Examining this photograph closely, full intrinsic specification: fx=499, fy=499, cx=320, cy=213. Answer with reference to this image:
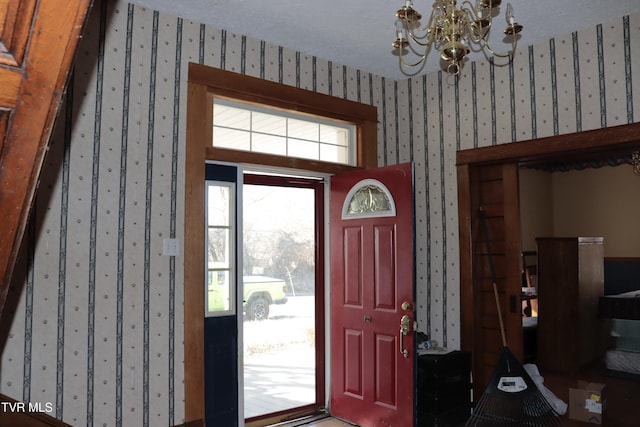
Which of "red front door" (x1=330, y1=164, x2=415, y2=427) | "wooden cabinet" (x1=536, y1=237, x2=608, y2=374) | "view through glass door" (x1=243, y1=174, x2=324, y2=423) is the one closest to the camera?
"red front door" (x1=330, y1=164, x2=415, y2=427)

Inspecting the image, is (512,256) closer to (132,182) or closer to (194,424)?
(194,424)

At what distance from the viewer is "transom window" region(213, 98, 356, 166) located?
374 centimetres

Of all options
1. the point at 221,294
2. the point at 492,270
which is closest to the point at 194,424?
the point at 221,294

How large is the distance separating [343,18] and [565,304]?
4087mm

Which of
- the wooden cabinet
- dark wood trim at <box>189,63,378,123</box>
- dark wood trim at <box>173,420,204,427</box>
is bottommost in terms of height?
dark wood trim at <box>173,420,204,427</box>

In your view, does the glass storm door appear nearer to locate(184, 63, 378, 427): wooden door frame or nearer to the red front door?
locate(184, 63, 378, 427): wooden door frame

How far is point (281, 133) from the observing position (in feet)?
13.3

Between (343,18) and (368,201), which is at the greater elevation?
(343,18)

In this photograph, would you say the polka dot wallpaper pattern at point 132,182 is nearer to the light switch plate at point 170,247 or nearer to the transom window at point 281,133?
the light switch plate at point 170,247

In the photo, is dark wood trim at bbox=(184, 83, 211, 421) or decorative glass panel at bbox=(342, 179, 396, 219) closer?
dark wood trim at bbox=(184, 83, 211, 421)

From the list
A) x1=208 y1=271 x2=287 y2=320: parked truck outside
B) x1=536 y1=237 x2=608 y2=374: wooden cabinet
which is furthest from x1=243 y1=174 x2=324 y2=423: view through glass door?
x1=536 y1=237 x2=608 y2=374: wooden cabinet

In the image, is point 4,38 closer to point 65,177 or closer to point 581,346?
point 65,177

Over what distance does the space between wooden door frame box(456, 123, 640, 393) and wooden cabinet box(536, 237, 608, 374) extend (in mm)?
1784

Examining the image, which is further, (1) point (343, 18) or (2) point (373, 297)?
(2) point (373, 297)
